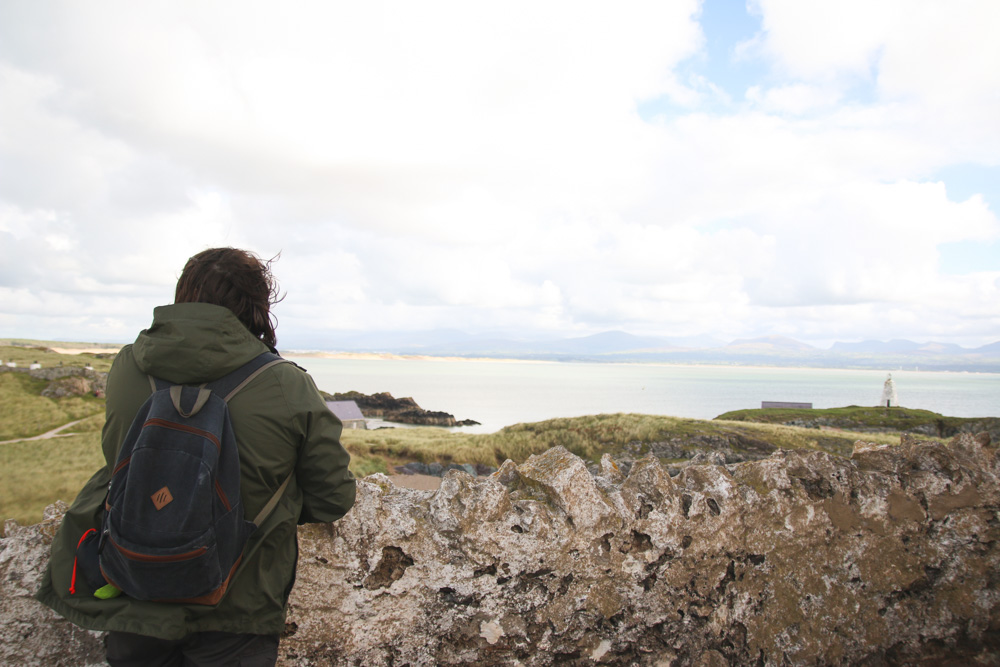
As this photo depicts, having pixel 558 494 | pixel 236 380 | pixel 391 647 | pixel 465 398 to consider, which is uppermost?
pixel 236 380

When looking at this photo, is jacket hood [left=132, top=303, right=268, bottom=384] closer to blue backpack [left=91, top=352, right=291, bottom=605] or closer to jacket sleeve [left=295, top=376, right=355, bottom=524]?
blue backpack [left=91, top=352, right=291, bottom=605]

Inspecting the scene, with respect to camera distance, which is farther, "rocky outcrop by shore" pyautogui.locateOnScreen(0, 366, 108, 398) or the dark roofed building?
the dark roofed building

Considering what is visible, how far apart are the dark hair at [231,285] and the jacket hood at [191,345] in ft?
0.52

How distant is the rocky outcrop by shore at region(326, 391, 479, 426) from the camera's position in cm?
5562

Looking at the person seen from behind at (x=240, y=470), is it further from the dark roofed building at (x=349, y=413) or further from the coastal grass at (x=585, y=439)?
the dark roofed building at (x=349, y=413)

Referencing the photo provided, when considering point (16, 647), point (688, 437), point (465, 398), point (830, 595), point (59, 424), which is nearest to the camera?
point (16, 647)

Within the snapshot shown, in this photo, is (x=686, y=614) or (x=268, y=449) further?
(x=686, y=614)

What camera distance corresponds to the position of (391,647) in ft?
8.80

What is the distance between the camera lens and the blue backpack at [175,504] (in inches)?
62.8

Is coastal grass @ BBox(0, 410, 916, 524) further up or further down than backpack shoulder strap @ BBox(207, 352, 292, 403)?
further down

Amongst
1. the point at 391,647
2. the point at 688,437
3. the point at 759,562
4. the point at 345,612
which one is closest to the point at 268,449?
the point at 345,612

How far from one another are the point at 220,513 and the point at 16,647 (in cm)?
159

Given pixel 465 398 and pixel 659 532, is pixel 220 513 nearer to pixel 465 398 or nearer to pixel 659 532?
pixel 659 532

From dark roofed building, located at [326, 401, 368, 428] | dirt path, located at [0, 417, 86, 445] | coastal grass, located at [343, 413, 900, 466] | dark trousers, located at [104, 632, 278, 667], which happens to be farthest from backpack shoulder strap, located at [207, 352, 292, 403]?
dark roofed building, located at [326, 401, 368, 428]
